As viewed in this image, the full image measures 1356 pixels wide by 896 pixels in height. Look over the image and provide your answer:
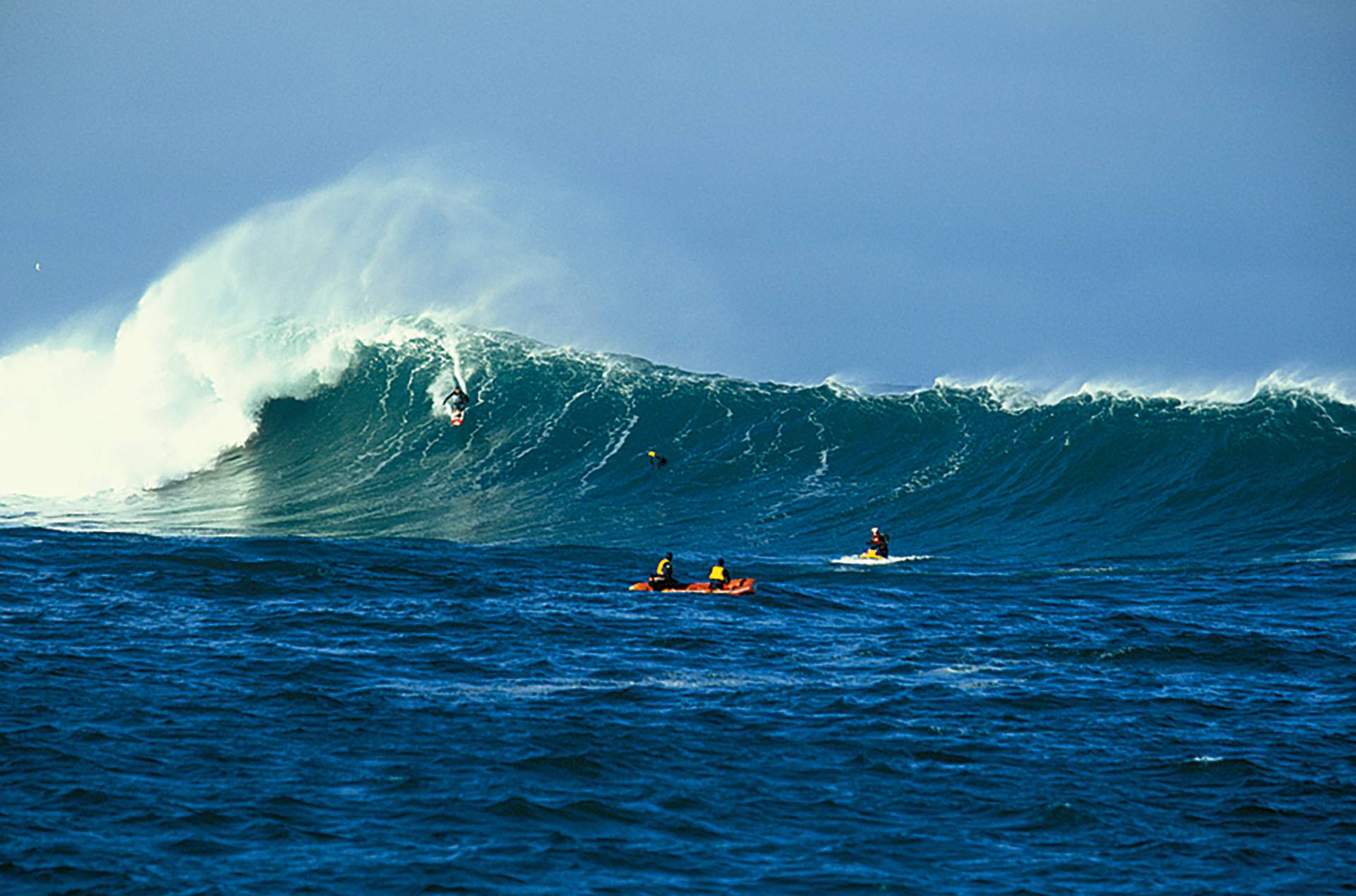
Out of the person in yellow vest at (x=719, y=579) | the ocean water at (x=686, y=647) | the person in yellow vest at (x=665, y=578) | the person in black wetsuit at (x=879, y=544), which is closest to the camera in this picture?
the ocean water at (x=686, y=647)

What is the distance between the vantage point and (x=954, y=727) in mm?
15258

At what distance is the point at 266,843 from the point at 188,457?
85.7 ft

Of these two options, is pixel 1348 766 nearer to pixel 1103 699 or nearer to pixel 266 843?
pixel 1103 699

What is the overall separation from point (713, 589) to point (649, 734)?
332 inches

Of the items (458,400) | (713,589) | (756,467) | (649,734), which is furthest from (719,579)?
(458,400)

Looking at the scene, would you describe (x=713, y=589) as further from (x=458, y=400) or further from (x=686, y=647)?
(x=458, y=400)

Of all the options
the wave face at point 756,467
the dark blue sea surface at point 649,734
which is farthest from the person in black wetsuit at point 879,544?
the dark blue sea surface at point 649,734

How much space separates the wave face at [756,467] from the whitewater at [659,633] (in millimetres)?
128

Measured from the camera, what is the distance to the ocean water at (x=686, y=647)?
39.3 feet

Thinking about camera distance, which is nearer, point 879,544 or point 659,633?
point 659,633

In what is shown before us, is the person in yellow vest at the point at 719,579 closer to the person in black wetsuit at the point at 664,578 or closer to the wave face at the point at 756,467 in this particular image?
the person in black wetsuit at the point at 664,578

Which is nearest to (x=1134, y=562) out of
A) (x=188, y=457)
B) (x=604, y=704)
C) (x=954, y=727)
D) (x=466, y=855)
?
(x=954, y=727)

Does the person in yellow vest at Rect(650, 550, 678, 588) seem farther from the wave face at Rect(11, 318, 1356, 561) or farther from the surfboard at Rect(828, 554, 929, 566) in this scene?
the wave face at Rect(11, 318, 1356, 561)

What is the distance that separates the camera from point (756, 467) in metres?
34.1
